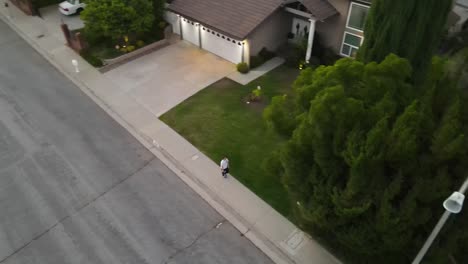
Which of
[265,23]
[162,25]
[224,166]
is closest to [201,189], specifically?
[224,166]

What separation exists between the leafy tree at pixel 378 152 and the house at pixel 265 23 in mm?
11587

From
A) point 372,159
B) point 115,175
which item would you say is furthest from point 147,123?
point 372,159

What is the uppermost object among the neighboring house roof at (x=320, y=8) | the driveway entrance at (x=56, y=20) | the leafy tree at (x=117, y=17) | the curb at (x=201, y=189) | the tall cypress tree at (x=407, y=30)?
the tall cypress tree at (x=407, y=30)

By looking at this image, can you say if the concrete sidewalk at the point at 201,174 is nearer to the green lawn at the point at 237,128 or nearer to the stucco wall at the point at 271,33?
the green lawn at the point at 237,128

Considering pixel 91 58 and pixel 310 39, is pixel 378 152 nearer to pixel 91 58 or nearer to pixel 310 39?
pixel 310 39

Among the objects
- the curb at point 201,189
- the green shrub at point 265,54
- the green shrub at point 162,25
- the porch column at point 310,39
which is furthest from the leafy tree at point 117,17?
the porch column at point 310,39

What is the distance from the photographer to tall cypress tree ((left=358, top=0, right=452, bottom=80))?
38.2 feet

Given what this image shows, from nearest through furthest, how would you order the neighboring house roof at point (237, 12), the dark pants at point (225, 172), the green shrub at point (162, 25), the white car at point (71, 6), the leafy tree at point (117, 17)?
the dark pants at point (225, 172) < the neighboring house roof at point (237, 12) < the leafy tree at point (117, 17) < the green shrub at point (162, 25) < the white car at point (71, 6)

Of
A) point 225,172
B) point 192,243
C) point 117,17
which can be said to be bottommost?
point 192,243

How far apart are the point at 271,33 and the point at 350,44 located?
16.7 ft

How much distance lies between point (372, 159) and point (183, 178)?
895 centimetres

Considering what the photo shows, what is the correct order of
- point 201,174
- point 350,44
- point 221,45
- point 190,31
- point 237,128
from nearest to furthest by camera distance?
point 201,174
point 237,128
point 350,44
point 221,45
point 190,31

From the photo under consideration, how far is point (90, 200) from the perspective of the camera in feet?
48.9

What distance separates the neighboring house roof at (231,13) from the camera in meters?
21.7
